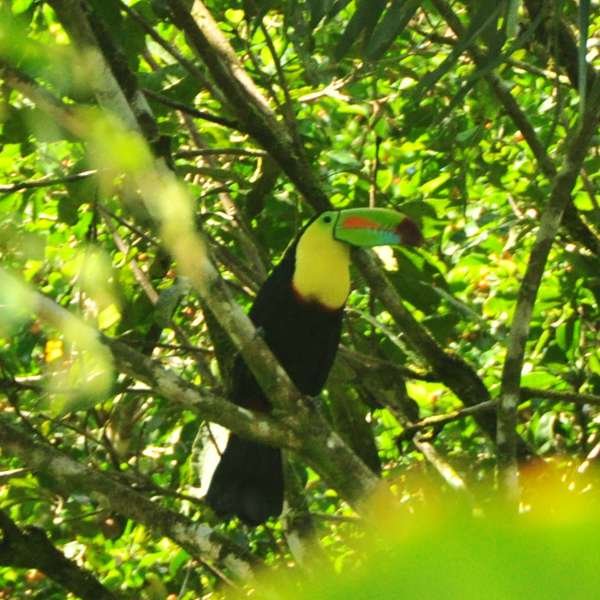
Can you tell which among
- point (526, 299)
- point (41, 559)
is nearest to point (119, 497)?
point (41, 559)

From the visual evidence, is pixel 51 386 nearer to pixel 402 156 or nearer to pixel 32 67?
pixel 32 67

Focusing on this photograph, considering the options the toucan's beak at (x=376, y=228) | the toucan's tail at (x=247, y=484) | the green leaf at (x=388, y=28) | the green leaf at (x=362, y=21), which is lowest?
the toucan's tail at (x=247, y=484)

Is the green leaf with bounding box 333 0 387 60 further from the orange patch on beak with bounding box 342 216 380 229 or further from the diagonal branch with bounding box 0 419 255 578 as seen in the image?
the orange patch on beak with bounding box 342 216 380 229

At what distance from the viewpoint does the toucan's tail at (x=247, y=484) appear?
2.96 meters

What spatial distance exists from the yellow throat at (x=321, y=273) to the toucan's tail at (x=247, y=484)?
51 centimetres

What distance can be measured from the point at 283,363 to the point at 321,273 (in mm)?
364

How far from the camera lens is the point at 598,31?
370cm

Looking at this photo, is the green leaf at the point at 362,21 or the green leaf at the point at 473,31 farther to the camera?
the green leaf at the point at 362,21

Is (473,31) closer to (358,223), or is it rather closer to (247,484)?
(358,223)

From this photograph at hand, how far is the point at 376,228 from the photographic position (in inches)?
118

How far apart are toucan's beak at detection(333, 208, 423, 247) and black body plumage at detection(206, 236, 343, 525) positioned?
1.00 ft

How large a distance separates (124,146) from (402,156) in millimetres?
2333

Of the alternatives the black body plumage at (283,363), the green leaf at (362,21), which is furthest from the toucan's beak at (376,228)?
the green leaf at (362,21)

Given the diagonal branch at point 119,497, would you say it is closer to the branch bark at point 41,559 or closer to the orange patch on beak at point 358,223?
→ the branch bark at point 41,559
